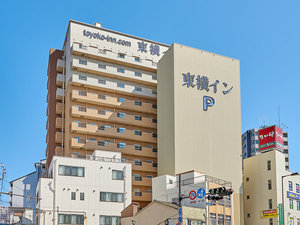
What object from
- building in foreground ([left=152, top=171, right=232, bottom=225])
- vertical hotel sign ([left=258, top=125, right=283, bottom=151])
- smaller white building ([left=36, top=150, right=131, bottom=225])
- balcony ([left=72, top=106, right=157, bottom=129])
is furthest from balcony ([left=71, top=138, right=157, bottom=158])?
vertical hotel sign ([left=258, top=125, right=283, bottom=151])

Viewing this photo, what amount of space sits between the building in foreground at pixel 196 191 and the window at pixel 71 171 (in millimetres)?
12713

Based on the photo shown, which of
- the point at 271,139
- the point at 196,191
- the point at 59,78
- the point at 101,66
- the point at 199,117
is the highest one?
the point at 101,66

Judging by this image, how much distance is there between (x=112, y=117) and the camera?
9656 cm

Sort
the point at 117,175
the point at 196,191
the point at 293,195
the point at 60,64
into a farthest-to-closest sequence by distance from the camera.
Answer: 1. the point at 60,64
2. the point at 293,195
3. the point at 117,175
4. the point at 196,191

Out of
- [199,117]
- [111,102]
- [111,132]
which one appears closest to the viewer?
[199,117]

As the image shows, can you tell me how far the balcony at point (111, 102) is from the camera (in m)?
94.1

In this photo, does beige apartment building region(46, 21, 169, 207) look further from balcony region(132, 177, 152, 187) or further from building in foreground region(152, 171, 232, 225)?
building in foreground region(152, 171, 232, 225)

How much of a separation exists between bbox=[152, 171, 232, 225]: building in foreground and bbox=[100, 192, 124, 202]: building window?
569cm

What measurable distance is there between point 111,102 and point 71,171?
2723 centimetres

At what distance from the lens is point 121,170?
77.1 m

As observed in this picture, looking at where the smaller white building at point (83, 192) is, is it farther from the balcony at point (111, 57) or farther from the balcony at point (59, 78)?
the balcony at point (59, 78)

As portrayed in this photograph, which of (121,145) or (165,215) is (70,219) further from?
(121,145)

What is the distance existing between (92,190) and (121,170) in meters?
6.49

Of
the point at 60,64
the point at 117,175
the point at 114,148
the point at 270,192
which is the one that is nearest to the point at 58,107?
the point at 60,64
